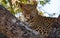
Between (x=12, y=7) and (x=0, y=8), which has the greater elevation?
(x=0, y=8)

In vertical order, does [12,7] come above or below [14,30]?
below

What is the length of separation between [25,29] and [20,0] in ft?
6.51

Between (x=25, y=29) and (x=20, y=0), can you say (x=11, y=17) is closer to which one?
(x=25, y=29)

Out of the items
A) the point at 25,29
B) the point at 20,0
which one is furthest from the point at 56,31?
the point at 20,0

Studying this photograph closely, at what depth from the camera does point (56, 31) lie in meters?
0.82

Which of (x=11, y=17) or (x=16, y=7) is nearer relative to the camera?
(x=11, y=17)

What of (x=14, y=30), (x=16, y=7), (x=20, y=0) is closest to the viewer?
(x=14, y=30)

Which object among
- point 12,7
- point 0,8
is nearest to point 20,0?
point 12,7

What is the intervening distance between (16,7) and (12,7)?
0.13 m

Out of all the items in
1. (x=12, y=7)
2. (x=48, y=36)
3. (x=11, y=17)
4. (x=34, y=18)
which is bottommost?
(x=34, y=18)

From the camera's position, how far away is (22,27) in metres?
0.79

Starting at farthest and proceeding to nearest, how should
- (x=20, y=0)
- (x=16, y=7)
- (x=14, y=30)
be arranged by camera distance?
1. (x=20, y=0)
2. (x=16, y=7)
3. (x=14, y=30)

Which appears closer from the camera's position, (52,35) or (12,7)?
(52,35)

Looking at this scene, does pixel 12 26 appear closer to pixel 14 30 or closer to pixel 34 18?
pixel 14 30
